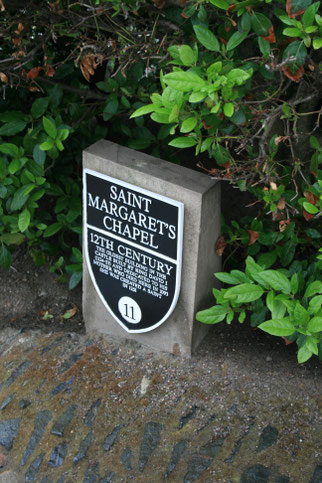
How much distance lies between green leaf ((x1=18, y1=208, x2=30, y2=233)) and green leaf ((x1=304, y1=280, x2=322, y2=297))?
152 cm

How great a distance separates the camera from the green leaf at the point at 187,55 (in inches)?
95.9

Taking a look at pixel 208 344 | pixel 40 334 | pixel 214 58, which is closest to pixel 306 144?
pixel 214 58

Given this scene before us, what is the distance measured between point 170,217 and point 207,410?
96 centimetres

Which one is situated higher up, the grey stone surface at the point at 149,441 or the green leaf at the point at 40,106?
the green leaf at the point at 40,106

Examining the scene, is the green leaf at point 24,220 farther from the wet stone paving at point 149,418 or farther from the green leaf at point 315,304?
the green leaf at point 315,304

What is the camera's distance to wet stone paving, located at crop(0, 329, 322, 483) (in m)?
2.91

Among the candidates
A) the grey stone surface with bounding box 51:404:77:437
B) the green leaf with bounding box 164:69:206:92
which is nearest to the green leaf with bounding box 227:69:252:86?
the green leaf with bounding box 164:69:206:92

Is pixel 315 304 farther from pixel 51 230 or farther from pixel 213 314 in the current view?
pixel 51 230

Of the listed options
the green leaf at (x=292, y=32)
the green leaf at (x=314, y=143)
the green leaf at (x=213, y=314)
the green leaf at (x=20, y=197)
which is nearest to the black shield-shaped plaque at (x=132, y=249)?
the green leaf at (x=213, y=314)

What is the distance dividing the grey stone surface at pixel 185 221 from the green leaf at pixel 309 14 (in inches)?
34.4

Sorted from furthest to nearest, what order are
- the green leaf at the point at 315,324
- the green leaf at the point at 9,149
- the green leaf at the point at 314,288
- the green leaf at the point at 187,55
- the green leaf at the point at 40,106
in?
the green leaf at the point at 40,106, the green leaf at the point at 9,149, the green leaf at the point at 314,288, the green leaf at the point at 315,324, the green leaf at the point at 187,55

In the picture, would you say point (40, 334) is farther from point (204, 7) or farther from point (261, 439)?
point (204, 7)

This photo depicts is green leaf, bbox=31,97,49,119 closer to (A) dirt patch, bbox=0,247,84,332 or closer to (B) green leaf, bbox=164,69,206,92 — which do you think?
(A) dirt patch, bbox=0,247,84,332

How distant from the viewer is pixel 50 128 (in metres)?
3.29
